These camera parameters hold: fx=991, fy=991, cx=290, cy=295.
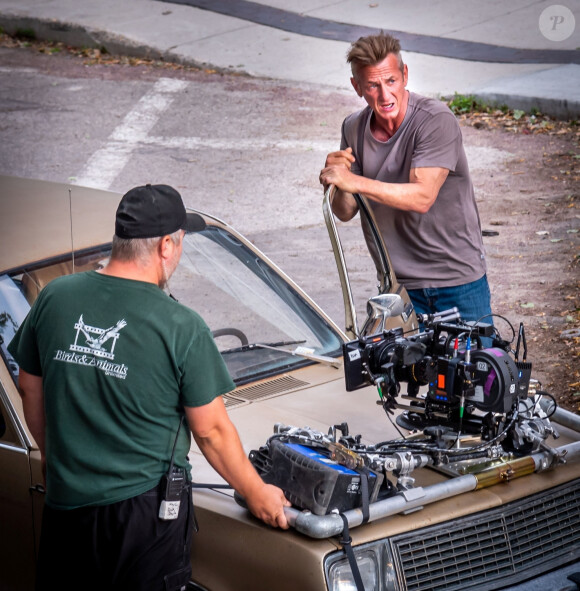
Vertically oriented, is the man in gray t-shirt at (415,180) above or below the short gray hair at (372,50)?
below

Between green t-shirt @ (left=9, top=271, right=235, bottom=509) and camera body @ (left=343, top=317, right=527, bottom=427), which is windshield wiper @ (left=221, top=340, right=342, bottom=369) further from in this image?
green t-shirt @ (left=9, top=271, right=235, bottom=509)

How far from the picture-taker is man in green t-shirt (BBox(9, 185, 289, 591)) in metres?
3.04

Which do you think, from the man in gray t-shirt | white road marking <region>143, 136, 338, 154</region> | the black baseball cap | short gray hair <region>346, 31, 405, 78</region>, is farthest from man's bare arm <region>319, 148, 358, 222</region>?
white road marking <region>143, 136, 338, 154</region>

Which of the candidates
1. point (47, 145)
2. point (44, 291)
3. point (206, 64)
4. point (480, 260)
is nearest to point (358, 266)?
point (480, 260)

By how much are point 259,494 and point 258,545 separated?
0.59ft

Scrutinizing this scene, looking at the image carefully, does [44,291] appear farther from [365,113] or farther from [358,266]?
[358,266]

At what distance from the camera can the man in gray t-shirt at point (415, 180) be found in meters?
4.67

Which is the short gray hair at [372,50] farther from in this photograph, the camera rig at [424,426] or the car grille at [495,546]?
the car grille at [495,546]

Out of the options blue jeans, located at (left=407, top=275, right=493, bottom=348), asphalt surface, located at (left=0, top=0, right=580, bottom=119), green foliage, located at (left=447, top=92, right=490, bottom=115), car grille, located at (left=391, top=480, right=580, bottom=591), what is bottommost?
car grille, located at (left=391, top=480, right=580, bottom=591)

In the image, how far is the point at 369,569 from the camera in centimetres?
325

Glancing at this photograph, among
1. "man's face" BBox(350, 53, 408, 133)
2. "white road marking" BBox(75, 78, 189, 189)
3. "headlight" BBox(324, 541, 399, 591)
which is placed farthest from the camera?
"white road marking" BBox(75, 78, 189, 189)

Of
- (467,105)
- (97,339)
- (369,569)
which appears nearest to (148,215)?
(97,339)

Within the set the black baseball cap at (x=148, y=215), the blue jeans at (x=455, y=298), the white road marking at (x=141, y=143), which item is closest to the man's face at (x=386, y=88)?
the blue jeans at (x=455, y=298)

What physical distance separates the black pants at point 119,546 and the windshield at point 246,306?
139 centimetres
